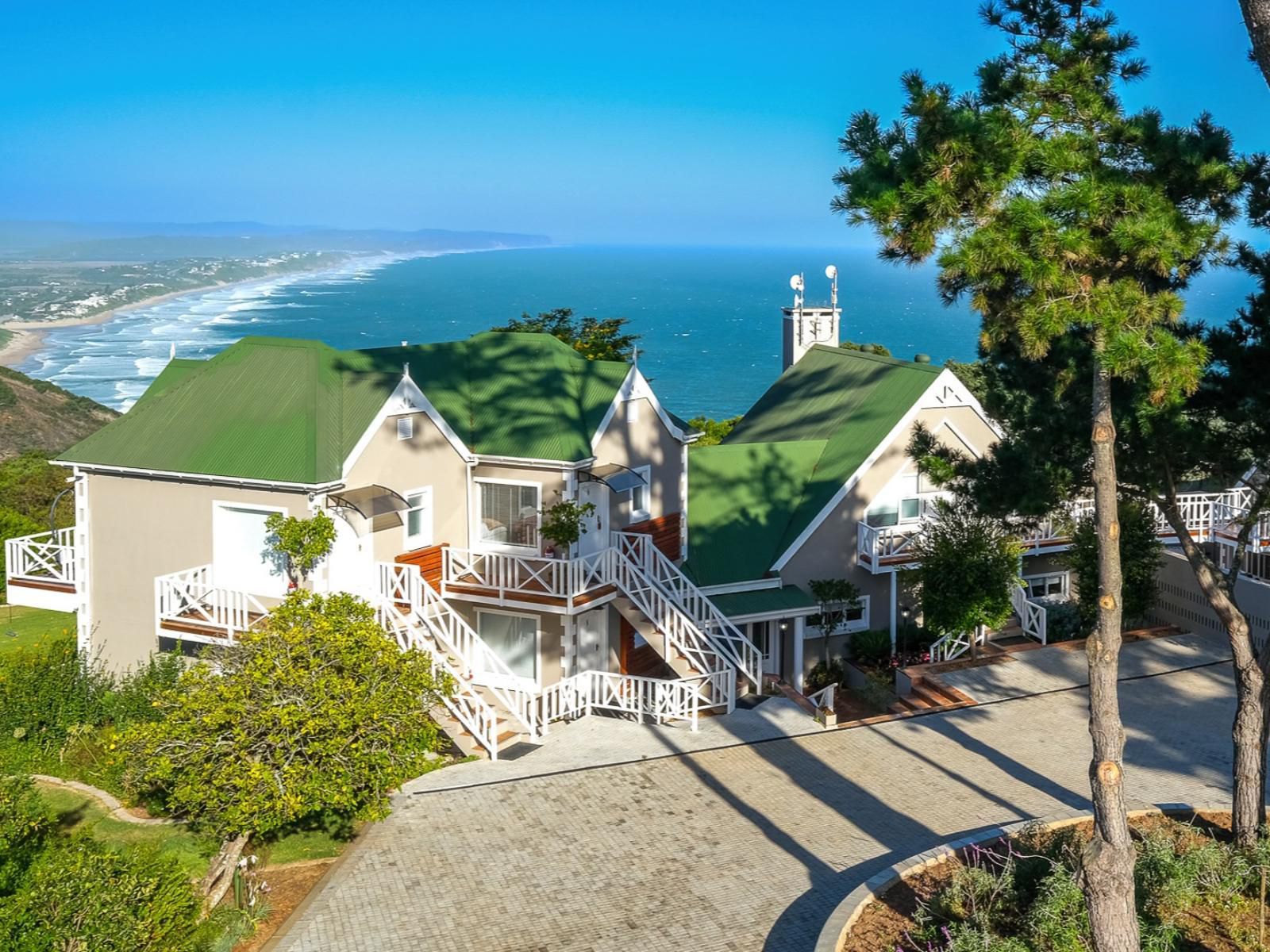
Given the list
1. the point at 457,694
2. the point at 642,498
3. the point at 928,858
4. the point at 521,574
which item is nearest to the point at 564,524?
the point at 521,574

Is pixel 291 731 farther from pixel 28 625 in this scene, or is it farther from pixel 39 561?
pixel 28 625

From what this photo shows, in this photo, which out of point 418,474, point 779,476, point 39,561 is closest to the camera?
point 418,474

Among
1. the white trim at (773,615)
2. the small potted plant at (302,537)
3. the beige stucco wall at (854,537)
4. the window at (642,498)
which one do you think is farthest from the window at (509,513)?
the beige stucco wall at (854,537)

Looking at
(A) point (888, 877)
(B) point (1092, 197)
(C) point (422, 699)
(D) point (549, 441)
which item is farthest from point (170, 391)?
(B) point (1092, 197)

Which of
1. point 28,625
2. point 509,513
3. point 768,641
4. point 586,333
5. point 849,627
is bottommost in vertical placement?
point 28,625

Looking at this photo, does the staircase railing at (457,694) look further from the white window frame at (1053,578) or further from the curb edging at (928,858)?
the white window frame at (1053,578)

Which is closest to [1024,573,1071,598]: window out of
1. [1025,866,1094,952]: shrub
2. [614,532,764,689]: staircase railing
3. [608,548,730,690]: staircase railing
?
[614,532,764,689]: staircase railing

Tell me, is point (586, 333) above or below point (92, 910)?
above
